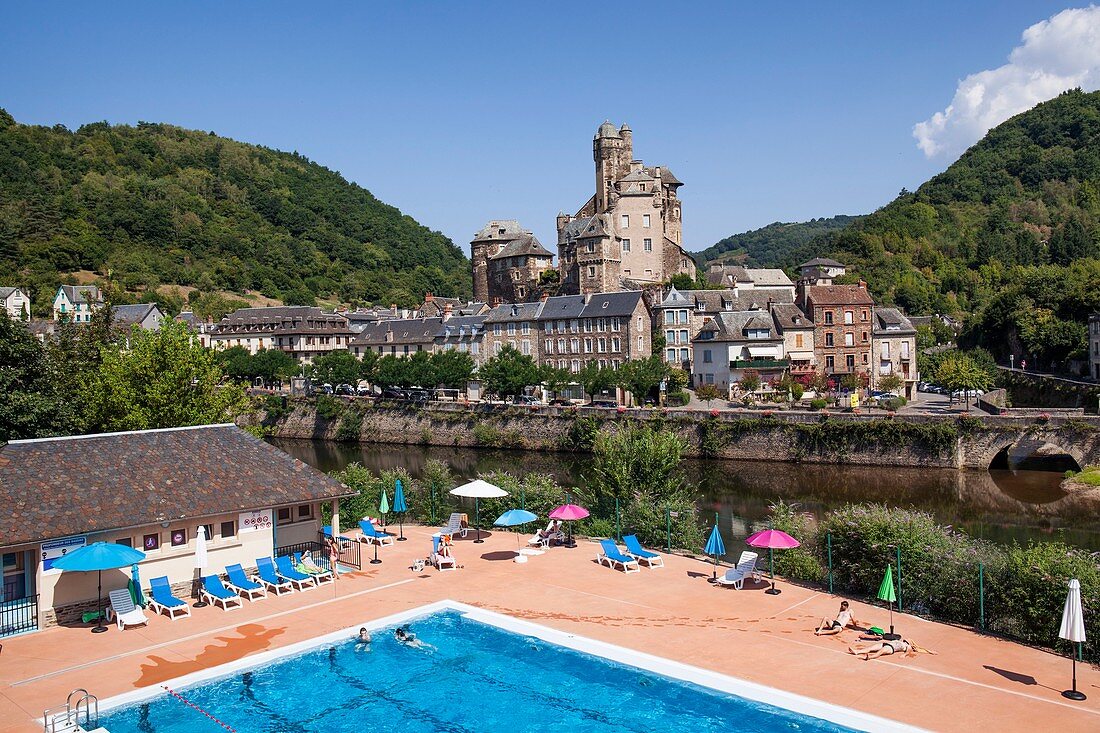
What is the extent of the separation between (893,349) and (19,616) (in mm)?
62084

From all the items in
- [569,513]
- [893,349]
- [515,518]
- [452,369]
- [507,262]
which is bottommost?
[515,518]

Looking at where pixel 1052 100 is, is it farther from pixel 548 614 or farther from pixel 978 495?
pixel 548 614

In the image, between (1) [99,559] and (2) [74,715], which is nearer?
(2) [74,715]

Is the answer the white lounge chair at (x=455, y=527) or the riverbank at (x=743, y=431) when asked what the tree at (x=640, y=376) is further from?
the white lounge chair at (x=455, y=527)

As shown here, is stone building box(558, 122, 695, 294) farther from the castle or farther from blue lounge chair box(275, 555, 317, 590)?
blue lounge chair box(275, 555, 317, 590)

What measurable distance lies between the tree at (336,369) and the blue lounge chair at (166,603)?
5749cm

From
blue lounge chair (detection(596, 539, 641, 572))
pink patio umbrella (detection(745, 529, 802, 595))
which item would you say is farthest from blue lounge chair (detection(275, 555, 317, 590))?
pink patio umbrella (detection(745, 529, 802, 595))

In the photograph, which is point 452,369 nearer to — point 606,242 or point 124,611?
point 606,242

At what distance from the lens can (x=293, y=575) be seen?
65.9ft

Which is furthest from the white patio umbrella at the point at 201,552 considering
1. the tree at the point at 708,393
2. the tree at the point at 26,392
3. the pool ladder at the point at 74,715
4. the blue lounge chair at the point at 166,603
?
the tree at the point at 708,393

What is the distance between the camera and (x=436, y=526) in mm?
28234

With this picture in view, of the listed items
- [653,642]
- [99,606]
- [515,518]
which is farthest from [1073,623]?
[99,606]

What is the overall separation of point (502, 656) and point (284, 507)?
26.8 ft

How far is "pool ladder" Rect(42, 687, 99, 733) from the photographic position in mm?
12406
